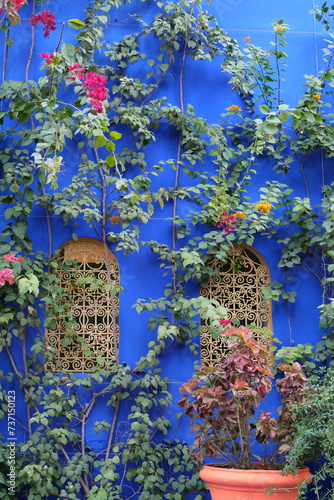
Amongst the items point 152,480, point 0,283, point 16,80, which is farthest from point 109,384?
point 16,80

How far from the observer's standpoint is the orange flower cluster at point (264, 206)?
5027mm

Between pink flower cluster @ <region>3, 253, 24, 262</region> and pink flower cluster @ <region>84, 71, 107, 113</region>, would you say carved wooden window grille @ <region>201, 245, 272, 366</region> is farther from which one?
pink flower cluster @ <region>84, 71, 107, 113</region>

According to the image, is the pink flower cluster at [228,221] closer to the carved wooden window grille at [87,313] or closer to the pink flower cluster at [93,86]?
the carved wooden window grille at [87,313]

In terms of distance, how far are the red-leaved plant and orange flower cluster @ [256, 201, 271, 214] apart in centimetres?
105

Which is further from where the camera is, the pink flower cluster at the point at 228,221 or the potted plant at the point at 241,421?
the pink flower cluster at the point at 228,221

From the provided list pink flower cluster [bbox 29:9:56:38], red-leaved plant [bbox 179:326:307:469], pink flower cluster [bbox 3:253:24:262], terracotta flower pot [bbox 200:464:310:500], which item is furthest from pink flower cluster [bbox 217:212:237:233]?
pink flower cluster [bbox 29:9:56:38]

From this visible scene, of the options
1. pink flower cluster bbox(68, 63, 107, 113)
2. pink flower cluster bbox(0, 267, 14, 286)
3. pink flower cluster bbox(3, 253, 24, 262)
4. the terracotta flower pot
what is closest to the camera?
the terracotta flower pot

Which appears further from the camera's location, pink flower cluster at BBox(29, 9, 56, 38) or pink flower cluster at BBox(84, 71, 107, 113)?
pink flower cluster at BBox(29, 9, 56, 38)

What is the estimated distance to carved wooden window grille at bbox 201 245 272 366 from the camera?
517 cm

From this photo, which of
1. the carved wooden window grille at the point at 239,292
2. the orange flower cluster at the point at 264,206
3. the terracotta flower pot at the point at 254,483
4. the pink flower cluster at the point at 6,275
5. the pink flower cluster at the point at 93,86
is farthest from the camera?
the carved wooden window grille at the point at 239,292

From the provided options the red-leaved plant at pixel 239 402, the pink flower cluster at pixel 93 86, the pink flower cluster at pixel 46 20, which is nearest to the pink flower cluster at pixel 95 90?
the pink flower cluster at pixel 93 86

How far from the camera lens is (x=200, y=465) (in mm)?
4457

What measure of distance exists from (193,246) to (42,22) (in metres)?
1.91

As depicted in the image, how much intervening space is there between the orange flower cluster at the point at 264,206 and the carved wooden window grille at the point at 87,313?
110cm
